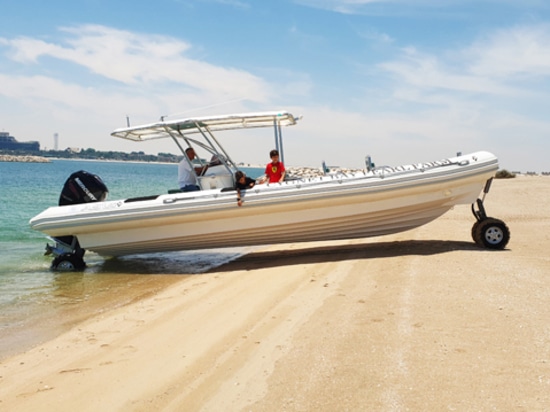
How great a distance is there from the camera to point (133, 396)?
3.65 m

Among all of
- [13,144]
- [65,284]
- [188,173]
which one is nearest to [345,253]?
[188,173]

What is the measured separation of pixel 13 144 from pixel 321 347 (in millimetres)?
164863

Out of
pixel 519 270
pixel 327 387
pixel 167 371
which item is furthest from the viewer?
pixel 519 270

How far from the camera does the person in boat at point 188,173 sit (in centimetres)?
926

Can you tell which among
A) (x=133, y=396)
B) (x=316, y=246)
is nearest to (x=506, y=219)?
(x=316, y=246)

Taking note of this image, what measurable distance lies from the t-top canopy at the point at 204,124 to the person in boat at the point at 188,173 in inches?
16.5

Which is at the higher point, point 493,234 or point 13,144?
point 13,144

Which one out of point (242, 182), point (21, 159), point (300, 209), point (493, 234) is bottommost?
point (493, 234)

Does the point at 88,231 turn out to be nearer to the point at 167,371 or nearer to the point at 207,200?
the point at 207,200

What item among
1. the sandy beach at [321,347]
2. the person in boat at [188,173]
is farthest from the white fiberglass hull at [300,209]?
the sandy beach at [321,347]

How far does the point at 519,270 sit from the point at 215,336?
12.0ft

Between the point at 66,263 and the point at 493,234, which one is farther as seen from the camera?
the point at 66,263

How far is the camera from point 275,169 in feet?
29.4

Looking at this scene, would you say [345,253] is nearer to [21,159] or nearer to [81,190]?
[81,190]
